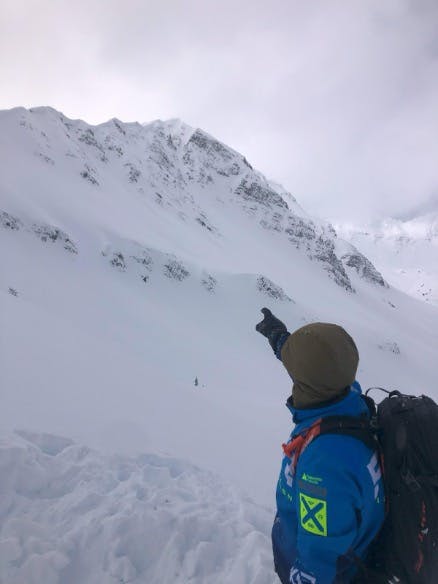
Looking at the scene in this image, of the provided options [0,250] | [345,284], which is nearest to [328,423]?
[0,250]

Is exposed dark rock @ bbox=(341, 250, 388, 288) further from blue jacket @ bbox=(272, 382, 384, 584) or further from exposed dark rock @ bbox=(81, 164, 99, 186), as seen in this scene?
blue jacket @ bbox=(272, 382, 384, 584)

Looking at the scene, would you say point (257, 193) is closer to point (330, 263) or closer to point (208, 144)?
point (208, 144)

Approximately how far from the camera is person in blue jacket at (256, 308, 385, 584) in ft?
5.96

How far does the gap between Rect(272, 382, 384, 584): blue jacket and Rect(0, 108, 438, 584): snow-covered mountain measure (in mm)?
1927

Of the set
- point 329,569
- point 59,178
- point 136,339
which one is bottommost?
point 136,339

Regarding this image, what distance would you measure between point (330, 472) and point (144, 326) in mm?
20162

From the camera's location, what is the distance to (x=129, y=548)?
12.0 ft

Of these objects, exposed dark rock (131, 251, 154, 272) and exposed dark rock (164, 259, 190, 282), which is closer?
exposed dark rock (131, 251, 154, 272)

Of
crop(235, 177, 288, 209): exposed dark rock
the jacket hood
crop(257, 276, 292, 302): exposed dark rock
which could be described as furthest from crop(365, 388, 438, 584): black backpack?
crop(235, 177, 288, 209): exposed dark rock

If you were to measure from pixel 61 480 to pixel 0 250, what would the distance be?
1919 centimetres

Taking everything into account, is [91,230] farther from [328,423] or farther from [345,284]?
[345,284]

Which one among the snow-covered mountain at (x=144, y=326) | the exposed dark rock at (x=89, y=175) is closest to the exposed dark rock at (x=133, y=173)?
the snow-covered mountain at (x=144, y=326)

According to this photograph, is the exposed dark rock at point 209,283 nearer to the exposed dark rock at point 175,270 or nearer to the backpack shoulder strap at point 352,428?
the exposed dark rock at point 175,270

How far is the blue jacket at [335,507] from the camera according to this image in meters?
1.81
